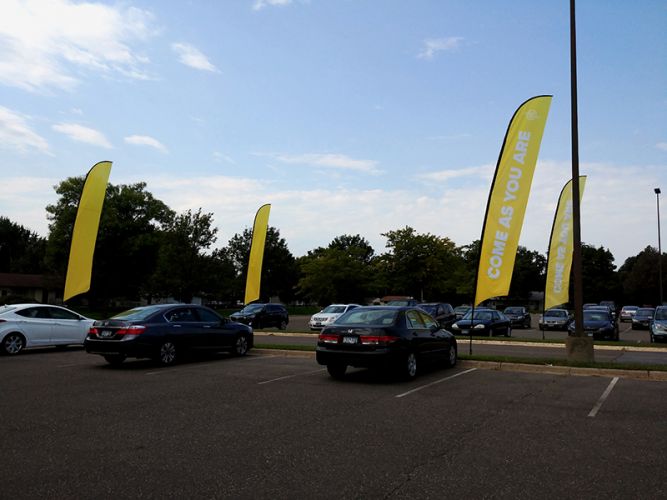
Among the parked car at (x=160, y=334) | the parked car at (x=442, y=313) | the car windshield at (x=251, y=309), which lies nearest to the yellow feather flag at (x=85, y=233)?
the parked car at (x=160, y=334)

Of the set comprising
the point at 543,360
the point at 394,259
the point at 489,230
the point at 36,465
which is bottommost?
the point at 36,465

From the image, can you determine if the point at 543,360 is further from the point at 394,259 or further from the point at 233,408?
the point at 394,259

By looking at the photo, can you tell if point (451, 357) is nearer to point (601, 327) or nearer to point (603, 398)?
point (603, 398)

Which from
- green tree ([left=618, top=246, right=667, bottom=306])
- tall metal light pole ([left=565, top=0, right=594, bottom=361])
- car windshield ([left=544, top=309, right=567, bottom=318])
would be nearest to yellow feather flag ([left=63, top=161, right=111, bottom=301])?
tall metal light pole ([left=565, top=0, right=594, bottom=361])

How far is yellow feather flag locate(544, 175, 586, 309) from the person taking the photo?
75.3 ft

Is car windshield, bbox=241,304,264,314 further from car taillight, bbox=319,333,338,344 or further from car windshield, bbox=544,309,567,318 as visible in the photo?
car taillight, bbox=319,333,338,344

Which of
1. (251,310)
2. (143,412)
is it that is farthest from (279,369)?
(251,310)

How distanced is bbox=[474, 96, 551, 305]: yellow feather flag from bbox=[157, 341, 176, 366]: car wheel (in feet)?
26.9

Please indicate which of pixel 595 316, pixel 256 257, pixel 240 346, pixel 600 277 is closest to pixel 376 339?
pixel 240 346

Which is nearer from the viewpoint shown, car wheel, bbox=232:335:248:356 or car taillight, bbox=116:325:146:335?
car taillight, bbox=116:325:146:335

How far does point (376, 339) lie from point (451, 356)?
11.4ft

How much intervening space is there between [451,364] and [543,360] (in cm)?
216

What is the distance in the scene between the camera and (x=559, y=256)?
75.8 ft

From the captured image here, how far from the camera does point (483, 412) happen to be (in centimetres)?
806
